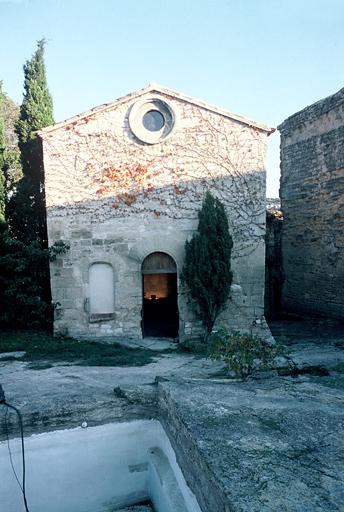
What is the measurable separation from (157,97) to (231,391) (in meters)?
7.34

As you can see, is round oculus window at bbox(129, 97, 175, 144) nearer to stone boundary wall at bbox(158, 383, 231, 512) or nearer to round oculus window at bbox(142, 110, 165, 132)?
round oculus window at bbox(142, 110, 165, 132)

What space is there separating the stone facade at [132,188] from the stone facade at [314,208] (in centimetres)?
320

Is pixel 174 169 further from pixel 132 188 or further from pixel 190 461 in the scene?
pixel 190 461

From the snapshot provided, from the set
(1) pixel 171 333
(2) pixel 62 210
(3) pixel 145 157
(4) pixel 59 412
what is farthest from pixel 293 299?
(4) pixel 59 412

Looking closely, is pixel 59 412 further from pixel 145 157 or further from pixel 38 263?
pixel 145 157

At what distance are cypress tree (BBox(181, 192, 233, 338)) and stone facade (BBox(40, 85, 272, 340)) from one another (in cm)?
34

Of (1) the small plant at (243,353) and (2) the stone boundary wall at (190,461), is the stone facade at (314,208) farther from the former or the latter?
(2) the stone boundary wall at (190,461)

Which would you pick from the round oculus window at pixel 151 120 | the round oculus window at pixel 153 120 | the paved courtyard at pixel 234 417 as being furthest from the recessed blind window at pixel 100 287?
the round oculus window at pixel 153 120

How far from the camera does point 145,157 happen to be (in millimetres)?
8797

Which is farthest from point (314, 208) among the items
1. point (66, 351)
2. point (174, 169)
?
point (66, 351)

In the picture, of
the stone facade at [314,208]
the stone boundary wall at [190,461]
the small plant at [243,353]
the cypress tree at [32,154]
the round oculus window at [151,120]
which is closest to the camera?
the stone boundary wall at [190,461]

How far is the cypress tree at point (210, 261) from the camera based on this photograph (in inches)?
334

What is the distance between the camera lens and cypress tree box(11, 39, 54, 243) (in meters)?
10.5

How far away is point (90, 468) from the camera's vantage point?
414 centimetres
